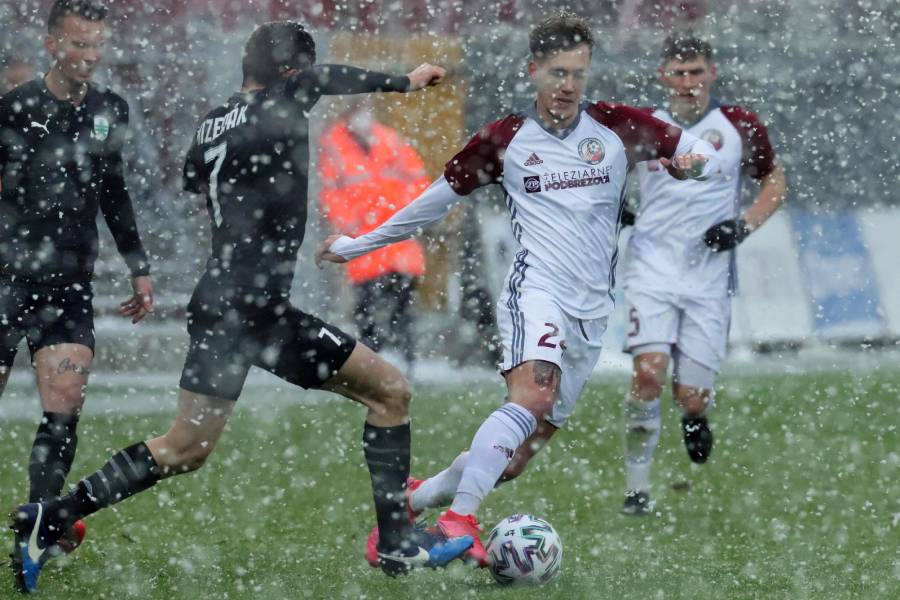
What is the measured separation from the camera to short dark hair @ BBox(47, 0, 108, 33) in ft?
19.1

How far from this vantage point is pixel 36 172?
5820 millimetres

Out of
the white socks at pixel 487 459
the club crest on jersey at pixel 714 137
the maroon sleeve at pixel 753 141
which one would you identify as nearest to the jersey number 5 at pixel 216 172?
the white socks at pixel 487 459

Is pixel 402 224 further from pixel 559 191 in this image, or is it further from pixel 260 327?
pixel 260 327

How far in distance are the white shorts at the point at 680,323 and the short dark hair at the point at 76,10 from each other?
9.55 feet

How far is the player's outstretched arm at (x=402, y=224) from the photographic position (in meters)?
5.81

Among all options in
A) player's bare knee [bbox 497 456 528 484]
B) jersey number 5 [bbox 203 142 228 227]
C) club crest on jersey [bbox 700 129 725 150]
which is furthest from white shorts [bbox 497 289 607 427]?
club crest on jersey [bbox 700 129 725 150]

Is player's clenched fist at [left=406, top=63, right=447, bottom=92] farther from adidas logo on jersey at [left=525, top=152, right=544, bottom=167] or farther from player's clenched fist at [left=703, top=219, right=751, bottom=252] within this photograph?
Answer: player's clenched fist at [left=703, top=219, right=751, bottom=252]

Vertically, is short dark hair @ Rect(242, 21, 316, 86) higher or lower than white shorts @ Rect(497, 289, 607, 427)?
higher

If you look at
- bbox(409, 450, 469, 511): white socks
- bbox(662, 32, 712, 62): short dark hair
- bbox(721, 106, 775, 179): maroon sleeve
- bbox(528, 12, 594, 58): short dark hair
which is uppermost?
bbox(662, 32, 712, 62): short dark hair

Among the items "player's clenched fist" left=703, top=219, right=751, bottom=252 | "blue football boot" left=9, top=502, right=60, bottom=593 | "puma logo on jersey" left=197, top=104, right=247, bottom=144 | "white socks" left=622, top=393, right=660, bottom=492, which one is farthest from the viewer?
"white socks" left=622, top=393, right=660, bottom=492

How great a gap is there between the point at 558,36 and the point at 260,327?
58.7 inches

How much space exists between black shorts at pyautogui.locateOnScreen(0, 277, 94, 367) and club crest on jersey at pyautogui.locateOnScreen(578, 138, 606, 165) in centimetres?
189

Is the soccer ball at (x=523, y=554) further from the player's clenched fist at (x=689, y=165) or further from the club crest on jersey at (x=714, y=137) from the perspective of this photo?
the club crest on jersey at (x=714, y=137)

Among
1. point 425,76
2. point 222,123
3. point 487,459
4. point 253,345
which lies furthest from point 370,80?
point 487,459
